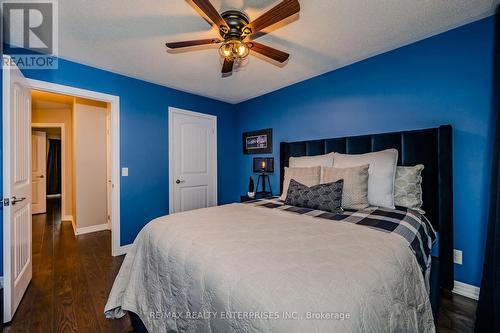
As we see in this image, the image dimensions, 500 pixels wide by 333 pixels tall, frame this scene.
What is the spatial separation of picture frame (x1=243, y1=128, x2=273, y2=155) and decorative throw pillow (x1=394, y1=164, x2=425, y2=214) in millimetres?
2018

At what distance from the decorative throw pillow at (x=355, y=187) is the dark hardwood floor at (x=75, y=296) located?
0.99 meters

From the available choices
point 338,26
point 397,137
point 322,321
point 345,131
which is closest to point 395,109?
point 397,137

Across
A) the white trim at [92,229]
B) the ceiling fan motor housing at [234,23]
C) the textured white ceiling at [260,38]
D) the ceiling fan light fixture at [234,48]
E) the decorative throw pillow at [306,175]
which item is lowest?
the white trim at [92,229]

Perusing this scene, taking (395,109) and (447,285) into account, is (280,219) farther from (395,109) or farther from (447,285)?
(395,109)

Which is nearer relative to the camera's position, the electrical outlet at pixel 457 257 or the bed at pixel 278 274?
the bed at pixel 278 274

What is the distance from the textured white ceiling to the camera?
5.54 feet

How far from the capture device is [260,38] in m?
2.13

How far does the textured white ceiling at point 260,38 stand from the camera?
5.54 feet

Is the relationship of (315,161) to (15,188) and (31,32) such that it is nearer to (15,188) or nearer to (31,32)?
(15,188)

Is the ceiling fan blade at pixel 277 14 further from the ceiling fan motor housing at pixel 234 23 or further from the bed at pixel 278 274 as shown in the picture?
the bed at pixel 278 274

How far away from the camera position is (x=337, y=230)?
135 cm

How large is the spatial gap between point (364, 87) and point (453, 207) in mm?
1537

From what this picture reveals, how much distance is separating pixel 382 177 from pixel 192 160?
284 centimetres

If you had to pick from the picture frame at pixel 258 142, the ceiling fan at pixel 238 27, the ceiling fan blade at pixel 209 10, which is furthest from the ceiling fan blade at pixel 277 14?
the picture frame at pixel 258 142
